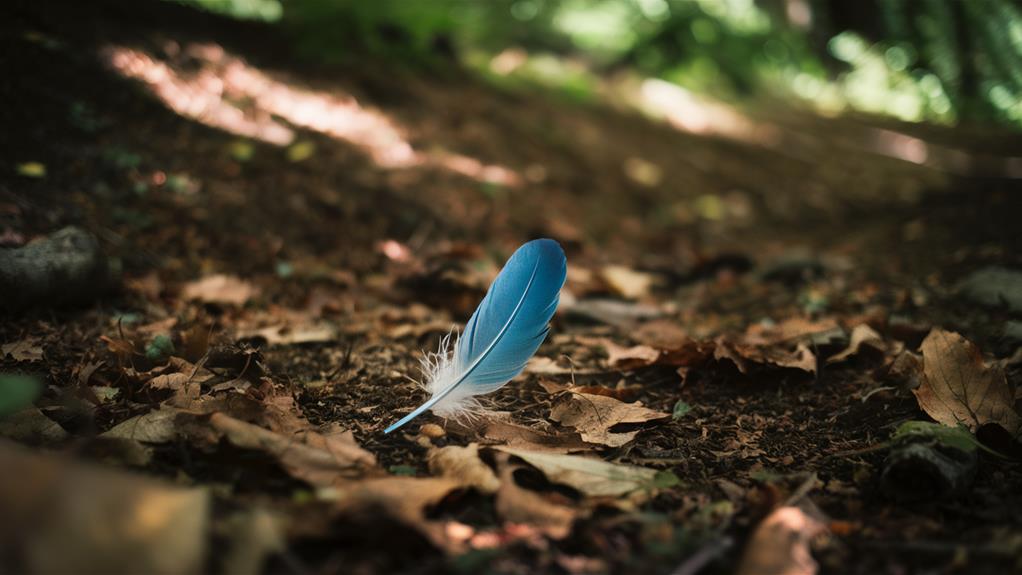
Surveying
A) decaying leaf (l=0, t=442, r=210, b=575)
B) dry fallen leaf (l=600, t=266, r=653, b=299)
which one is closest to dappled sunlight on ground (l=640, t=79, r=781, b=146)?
dry fallen leaf (l=600, t=266, r=653, b=299)

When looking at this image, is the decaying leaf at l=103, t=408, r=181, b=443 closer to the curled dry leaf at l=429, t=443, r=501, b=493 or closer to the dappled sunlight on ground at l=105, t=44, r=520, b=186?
the curled dry leaf at l=429, t=443, r=501, b=493

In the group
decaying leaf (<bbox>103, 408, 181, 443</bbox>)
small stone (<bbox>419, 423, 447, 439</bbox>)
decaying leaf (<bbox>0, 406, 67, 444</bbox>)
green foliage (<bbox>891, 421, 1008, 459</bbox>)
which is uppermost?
green foliage (<bbox>891, 421, 1008, 459</bbox>)

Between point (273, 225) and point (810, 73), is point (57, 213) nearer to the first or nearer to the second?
point (273, 225)

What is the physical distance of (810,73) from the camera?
5.05 m

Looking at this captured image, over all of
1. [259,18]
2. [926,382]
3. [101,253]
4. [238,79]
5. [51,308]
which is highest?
[259,18]

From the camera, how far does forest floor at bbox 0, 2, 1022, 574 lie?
1.25 metres

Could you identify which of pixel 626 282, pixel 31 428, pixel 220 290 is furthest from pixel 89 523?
pixel 626 282

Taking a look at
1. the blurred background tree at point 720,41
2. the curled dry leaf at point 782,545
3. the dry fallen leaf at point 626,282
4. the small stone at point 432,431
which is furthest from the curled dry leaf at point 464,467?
the blurred background tree at point 720,41

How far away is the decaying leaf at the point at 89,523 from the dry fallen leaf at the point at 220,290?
1657 millimetres

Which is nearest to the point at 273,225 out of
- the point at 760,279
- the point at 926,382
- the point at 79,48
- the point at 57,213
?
the point at 57,213

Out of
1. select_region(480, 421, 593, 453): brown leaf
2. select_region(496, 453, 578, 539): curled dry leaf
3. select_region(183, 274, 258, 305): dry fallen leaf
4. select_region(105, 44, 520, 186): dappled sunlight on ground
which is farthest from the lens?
select_region(105, 44, 520, 186): dappled sunlight on ground

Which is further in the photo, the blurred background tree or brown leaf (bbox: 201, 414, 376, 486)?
the blurred background tree

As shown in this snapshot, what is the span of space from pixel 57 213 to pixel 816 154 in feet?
19.1

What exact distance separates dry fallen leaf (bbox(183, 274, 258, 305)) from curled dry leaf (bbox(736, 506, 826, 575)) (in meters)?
2.11
